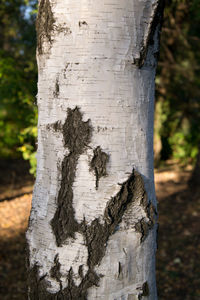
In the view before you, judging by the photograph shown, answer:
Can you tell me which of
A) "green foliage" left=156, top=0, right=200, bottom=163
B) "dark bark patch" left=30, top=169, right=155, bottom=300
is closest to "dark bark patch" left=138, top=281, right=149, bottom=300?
"dark bark patch" left=30, top=169, right=155, bottom=300

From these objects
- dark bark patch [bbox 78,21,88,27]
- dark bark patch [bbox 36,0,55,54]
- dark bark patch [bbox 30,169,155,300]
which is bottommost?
dark bark patch [bbox 30,169,155,300]

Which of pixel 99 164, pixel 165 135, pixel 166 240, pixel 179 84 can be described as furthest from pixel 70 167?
pixel 165 135

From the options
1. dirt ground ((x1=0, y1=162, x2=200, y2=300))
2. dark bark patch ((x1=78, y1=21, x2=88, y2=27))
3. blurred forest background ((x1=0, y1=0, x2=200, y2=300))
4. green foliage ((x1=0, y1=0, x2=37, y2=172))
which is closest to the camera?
dark bark patch ((x1=78, y1=21, x2=88, y2=27))

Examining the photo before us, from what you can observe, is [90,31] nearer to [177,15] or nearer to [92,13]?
[92,13]

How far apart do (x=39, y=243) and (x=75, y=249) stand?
17cm

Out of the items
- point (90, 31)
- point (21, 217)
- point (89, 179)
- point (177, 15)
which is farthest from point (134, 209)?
point (177, 15)

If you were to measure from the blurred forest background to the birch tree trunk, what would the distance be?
338 mm

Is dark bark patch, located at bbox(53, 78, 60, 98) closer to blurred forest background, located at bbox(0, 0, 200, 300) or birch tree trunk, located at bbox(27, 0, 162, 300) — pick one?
birch tree trunk, located at bbox(27, 0, 162, 300)

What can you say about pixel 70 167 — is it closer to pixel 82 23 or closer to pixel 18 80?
pixel 82 23

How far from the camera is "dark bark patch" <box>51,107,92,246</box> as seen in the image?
3.79 feet

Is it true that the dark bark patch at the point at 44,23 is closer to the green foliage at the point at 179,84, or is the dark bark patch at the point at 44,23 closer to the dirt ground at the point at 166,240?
the dirt ground at the point at 166,240

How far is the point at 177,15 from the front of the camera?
774 centimetres

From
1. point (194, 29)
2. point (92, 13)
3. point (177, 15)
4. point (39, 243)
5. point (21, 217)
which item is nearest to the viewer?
point (92, 13)

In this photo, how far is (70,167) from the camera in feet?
3.86
